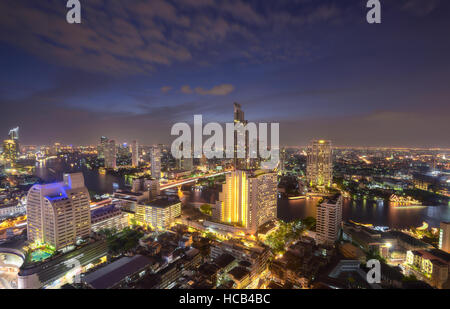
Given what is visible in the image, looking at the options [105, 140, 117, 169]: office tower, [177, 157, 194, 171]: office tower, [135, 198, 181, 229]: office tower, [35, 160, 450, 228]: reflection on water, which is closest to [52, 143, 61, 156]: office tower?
[105, 140, 117, 169]: office tower

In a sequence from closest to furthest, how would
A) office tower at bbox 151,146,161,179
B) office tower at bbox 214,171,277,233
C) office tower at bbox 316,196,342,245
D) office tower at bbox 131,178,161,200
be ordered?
office tower at bbox 316,196,342,245, office tower at bbox 214,171,277,233, office tower at bbox 131,178,161,200, office tower at bbox 151,146,161,179

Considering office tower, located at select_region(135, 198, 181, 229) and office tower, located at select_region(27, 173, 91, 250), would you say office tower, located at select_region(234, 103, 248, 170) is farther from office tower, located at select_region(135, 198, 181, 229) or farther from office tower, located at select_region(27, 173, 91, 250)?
office tower, located at select_region(27, 173, 91, 250)

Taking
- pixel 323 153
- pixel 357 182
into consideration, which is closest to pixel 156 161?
pixel 323 153

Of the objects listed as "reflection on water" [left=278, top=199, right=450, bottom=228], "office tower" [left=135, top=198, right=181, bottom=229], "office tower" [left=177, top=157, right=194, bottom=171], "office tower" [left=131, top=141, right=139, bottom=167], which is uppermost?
"office tower" [left=131, top=141, right=139, bottom=167]

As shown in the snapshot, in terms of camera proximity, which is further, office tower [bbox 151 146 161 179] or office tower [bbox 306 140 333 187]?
office tower [bbox 151 146 161 179]

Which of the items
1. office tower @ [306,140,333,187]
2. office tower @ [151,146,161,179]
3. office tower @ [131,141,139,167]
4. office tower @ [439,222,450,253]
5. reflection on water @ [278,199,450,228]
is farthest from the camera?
office tower @ [131,141,139,167]

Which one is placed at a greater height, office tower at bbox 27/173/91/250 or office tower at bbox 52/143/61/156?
office tower at bbox 52/143/61/156

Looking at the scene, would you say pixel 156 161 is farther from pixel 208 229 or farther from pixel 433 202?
pixel 433 202
